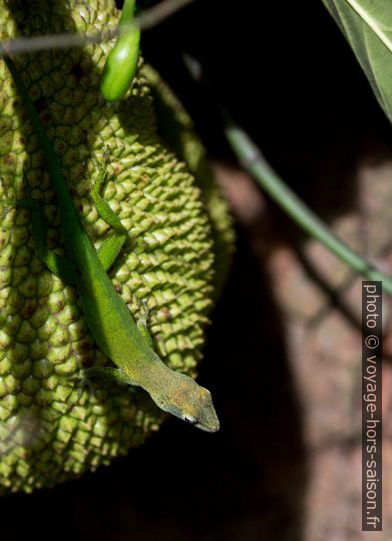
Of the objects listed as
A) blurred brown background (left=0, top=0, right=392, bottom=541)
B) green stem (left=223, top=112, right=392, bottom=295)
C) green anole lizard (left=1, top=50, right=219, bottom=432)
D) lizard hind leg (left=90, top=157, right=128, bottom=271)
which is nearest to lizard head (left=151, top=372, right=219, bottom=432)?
green anole lizard (left=1, top=50, right=219, bottom=432)

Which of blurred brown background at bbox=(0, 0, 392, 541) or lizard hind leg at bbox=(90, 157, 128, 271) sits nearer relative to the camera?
lizard hind leg at bbox=(90, 157, 128, 271)

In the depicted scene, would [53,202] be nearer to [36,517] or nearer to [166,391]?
[166,391]

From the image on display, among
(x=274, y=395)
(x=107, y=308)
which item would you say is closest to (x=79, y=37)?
(x=107, y=308)

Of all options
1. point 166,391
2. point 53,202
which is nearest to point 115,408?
point 166,391

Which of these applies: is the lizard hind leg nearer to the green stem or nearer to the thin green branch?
the thin green branch

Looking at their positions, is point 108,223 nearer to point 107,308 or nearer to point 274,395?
point 107,308

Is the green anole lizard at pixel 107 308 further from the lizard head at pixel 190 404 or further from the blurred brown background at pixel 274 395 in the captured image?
the blurred brown background at pixel 274 395
